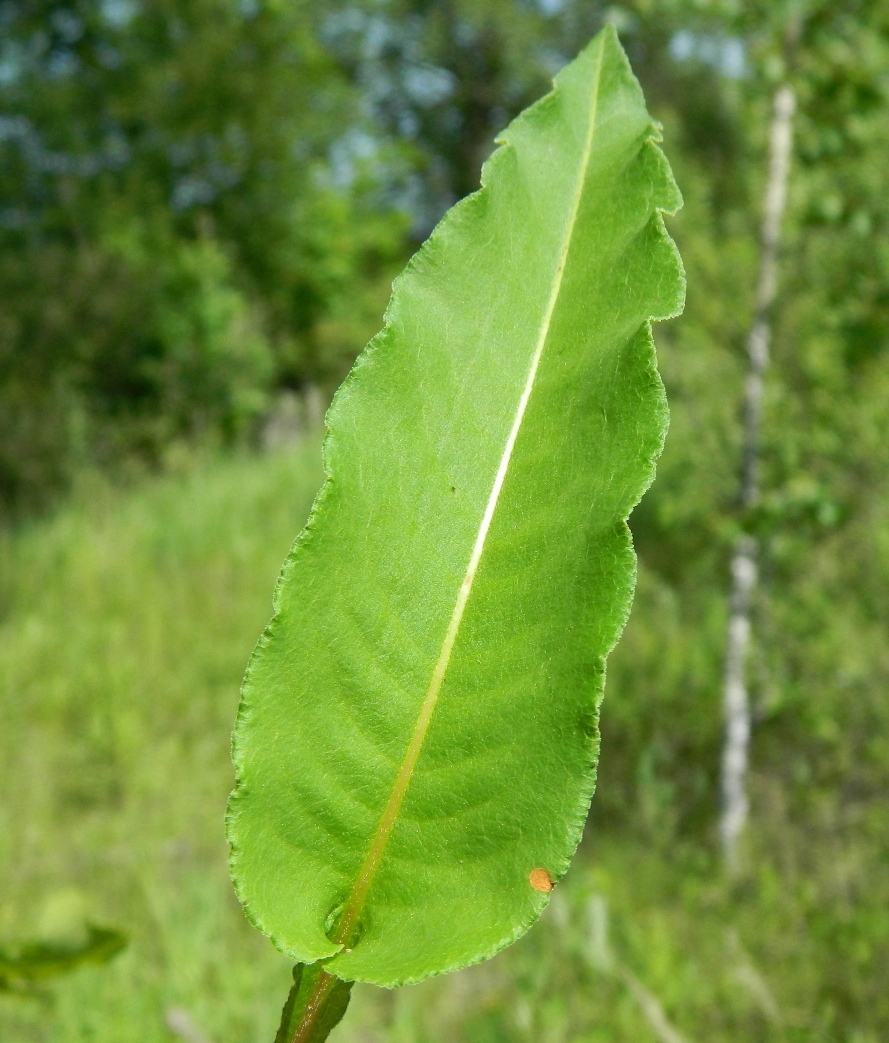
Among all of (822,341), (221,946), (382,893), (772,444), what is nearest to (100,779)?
(221,946)

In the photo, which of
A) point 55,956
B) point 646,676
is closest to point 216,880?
point 646,676

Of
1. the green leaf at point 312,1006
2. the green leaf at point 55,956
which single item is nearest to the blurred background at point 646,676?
the green leaf at point 55,956

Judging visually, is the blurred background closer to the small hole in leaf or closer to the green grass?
the green grass

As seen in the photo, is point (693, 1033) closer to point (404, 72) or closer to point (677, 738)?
point (677, 738)

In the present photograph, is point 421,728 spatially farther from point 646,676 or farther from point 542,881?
point 646,676

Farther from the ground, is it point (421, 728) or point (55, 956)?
point (421, 728)

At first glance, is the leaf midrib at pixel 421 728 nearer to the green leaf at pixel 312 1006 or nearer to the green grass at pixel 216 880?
the green leaf at pixel 312 1006
